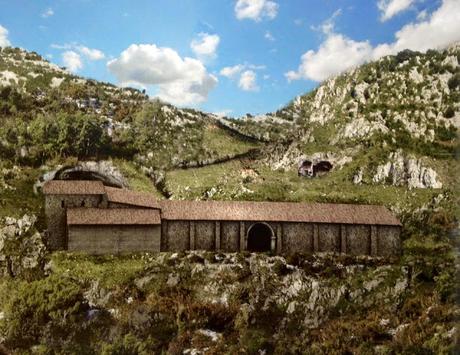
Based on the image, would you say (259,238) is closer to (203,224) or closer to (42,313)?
(203,224)

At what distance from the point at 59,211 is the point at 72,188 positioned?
3109 mm

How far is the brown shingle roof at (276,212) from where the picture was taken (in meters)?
69.2

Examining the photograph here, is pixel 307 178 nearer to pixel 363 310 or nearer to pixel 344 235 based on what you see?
pixel 344 235

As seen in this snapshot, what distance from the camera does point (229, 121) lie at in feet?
376

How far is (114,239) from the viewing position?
65.4m

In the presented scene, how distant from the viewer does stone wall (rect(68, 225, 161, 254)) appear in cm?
6469

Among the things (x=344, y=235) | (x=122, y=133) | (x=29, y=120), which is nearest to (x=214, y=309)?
(x=344, y=235)

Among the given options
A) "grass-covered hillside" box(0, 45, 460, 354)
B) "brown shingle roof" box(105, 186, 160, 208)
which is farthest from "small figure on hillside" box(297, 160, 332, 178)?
"brown shingle roof" box(105, 186, 160, 208)

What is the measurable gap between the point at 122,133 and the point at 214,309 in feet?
140

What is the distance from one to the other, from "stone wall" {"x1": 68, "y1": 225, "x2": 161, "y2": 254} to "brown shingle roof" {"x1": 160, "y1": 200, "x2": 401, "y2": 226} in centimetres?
319

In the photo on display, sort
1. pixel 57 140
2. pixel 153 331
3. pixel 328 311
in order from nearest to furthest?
pixel 153 331, pixel 328 311, pixel 57 140

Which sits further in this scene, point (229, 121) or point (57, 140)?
point (229, 121)

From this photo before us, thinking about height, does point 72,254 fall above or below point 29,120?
below

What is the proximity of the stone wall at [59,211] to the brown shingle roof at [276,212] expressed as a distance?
8.66 metres
